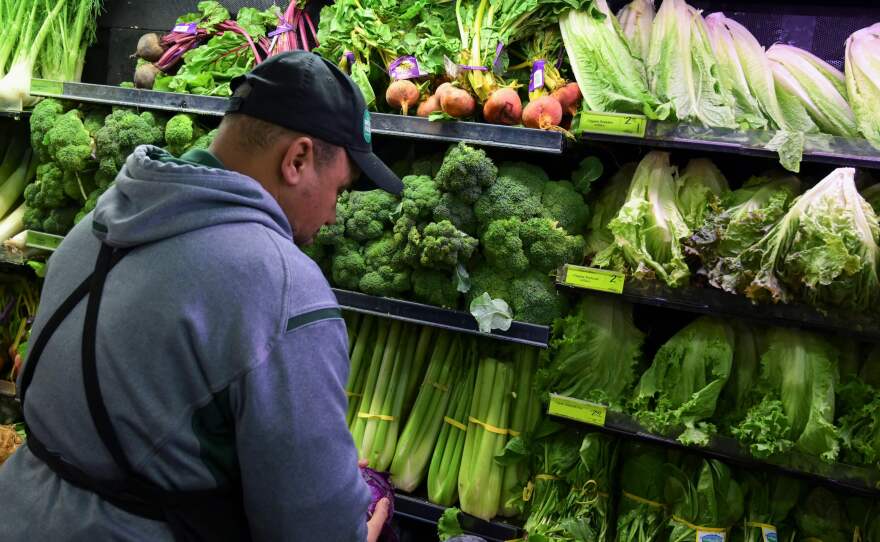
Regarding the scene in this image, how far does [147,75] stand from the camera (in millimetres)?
3334

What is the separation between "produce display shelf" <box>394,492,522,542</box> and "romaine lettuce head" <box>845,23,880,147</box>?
1822mm

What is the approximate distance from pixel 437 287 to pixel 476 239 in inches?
9.3

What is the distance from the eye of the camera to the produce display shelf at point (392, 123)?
2256 millimetres

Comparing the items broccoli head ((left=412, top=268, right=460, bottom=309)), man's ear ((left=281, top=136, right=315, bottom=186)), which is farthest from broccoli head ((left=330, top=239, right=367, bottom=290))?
man's ear ((left=281, top=136, right=315, bottom=186))

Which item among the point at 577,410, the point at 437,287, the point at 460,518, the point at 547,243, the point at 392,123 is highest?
the point at 392,123

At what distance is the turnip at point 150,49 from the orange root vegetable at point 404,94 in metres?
1.55

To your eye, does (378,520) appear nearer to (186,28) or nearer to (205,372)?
(205,372)

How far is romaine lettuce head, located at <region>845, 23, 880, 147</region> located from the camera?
2.14m

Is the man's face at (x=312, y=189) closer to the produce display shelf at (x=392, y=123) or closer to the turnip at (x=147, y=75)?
the produce display shelf at (x=392, y=123)

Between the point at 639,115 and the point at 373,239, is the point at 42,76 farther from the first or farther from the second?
the point at 639,115

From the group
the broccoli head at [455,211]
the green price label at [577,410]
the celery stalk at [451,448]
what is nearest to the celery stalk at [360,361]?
the celery stalk at [451,448]

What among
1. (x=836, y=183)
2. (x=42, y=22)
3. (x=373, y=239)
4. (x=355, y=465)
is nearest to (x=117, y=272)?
(x=355, y=465)

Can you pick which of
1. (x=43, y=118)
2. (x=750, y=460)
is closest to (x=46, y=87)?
(x=43, y=118)

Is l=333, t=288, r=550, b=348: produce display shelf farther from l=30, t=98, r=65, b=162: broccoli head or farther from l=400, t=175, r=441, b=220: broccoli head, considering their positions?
l=30, t=98, r=65, b=162: broccoli head
